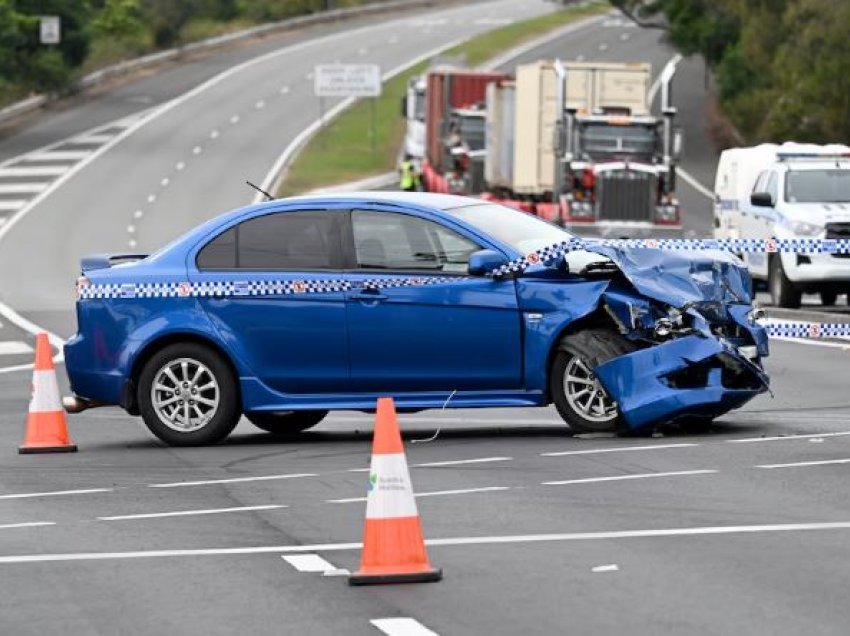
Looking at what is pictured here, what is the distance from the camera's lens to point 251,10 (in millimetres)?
116812

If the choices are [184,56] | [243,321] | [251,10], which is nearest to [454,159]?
[243,321]

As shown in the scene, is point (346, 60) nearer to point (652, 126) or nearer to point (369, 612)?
point (652, 126)

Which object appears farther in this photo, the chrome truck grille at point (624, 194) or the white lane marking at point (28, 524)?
the chrome truck grille at point (624, 194)

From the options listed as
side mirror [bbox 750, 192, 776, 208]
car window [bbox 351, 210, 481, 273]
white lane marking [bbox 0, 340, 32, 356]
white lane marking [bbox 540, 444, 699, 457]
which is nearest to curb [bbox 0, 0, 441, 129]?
white lane marking [bbox 0, 340, 32, 356]

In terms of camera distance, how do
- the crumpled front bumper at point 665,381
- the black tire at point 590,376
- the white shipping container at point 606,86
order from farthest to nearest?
the white shipping container at point 606,86
the black tire at point 590,376
the crumpled front bumper at point 665,381

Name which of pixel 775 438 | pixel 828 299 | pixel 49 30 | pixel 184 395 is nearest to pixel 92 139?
pixel 49 30

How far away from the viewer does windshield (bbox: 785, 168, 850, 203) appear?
3145 cm

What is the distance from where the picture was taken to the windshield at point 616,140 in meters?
42.7

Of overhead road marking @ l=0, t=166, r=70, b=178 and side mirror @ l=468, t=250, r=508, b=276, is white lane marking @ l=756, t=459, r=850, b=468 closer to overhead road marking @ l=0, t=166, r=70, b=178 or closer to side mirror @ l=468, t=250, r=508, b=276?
side mirror @ l=468, t=250, r=508, b=276

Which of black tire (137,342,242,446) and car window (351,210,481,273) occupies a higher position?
car window (351,210,481,273)

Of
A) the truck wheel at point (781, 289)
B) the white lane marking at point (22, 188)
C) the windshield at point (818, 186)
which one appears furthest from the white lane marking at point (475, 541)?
the white lane marking at point (22, 188)

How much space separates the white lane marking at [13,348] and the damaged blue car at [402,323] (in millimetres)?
11972

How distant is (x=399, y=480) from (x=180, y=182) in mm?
62450

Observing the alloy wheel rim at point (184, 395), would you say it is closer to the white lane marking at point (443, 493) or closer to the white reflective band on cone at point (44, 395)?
the white reflective band on cone at point (44, 395)
